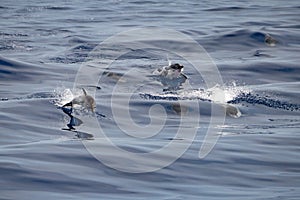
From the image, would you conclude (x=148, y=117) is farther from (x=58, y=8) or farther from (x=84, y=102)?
(x=58, y=8)

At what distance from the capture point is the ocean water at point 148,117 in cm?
981

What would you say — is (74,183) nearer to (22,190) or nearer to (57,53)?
(22,190)

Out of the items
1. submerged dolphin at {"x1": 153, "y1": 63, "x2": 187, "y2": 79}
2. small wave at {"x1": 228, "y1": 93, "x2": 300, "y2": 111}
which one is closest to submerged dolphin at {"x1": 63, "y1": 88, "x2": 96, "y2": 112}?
small wave at {"x1": 228, "y1": 93, "x2": 300, "y2": 111}

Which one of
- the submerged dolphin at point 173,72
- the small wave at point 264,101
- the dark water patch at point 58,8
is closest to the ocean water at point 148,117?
the small wave at point 264,101

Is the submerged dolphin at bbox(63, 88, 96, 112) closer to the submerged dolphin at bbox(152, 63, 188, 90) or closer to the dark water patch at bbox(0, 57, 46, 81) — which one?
the submerged dolphin at bbox(152, 63, 188, 90)

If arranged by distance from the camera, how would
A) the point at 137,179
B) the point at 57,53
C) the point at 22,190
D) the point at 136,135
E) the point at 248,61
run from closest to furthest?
the point at 22,190, the point at 137,179, the point at 136,135, the point at 248,61, the point at 57,53

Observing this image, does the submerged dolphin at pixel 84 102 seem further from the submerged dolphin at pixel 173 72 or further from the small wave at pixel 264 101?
the submerged dolphin at pixel 173 72

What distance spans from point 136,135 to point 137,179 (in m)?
2.88

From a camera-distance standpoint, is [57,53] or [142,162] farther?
[57,53]

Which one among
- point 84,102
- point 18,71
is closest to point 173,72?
point 18,71

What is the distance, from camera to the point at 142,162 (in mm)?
10820

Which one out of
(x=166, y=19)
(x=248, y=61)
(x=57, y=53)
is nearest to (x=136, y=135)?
(x=248, y=61)

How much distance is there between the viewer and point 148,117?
47.8ft

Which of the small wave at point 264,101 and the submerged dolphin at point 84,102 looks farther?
the small wave at point 264,101
